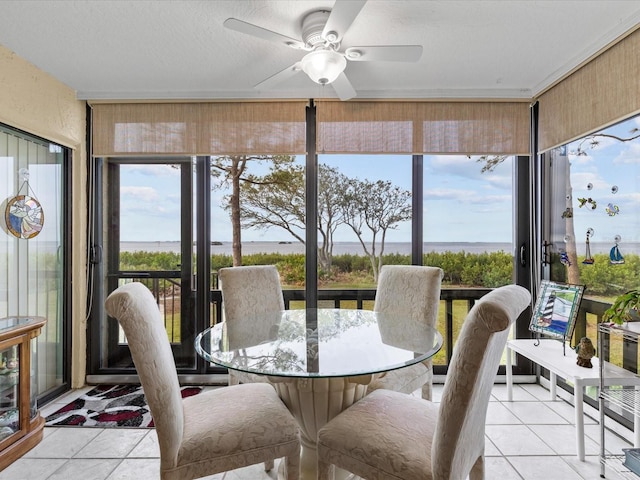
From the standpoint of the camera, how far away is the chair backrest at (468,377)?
1054 millimetres

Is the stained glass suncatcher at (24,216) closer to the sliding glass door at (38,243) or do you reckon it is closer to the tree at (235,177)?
the sliding glass door at (38,243)

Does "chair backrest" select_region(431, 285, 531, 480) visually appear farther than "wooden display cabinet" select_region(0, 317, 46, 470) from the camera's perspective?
No

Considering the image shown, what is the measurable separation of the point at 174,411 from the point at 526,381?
9.83 feet

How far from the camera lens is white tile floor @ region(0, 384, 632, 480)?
1.92 meters

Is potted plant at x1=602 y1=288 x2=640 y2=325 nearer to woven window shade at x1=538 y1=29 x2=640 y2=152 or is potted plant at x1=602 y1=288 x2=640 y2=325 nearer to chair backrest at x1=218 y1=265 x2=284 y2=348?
woven window shade at x1=538 y1=29 x2=640 y2=152

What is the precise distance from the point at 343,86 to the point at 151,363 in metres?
1.87

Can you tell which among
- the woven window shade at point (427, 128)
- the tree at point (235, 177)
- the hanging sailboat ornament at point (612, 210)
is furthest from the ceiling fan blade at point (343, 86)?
the hanging sailboat ornament at point (612, 210)

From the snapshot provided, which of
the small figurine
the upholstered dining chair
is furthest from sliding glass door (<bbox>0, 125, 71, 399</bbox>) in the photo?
the small figurine

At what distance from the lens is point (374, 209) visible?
321cm

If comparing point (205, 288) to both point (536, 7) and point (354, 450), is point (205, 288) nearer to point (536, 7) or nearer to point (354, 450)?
point (354, 450)

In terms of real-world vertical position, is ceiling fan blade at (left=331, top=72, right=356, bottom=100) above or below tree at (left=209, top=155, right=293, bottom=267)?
above

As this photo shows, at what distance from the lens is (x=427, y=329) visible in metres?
2.07

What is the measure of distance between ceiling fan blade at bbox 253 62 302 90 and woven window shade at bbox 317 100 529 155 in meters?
0.84

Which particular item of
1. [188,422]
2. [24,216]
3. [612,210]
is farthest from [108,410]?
[612,210]
